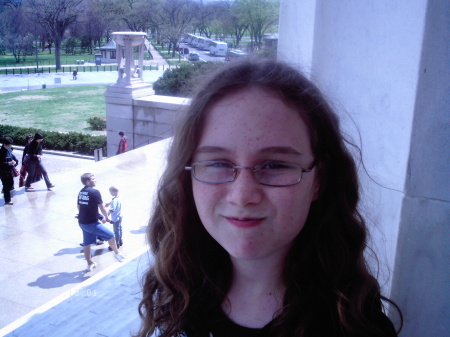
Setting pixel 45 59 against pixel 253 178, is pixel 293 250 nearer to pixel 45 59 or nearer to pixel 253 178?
pixel 253 178

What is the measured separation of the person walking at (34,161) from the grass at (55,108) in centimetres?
965

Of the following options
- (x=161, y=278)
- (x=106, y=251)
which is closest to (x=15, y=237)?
(x=106, y=251)

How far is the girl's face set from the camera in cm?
102

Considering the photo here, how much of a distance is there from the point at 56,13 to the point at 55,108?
13.1 metres

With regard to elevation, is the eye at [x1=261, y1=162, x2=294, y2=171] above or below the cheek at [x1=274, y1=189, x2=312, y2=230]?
above

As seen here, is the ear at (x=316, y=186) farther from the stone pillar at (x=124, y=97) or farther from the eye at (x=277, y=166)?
the stone pillar at (x=124, y=97)

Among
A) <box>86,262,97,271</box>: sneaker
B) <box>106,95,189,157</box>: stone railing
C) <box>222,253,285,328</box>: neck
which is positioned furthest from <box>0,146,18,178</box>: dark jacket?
<box>222,253,285,328</box>: neck

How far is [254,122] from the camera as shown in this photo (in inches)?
40.6

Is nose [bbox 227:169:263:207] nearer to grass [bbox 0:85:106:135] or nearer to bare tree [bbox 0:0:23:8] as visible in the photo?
grass [bbox 0:85:106:135]

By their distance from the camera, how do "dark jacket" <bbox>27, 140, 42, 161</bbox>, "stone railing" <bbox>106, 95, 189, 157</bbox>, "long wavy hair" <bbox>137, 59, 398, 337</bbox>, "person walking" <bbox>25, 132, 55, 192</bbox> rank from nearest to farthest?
"long wavy hair" <bbox>137, 59, 398, 337</bbox>
"person walking" <bbox>25, 132, 55, 192</bbox>
"dark jacket" <bbox>27, 140, 42, 161</bbox>
"stone railing" <bbox>106, 95, 189, 157</bbox>

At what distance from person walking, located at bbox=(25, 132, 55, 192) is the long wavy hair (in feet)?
27.0

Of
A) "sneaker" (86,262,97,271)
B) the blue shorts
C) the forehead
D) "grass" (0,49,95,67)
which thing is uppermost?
"grass" (0,49,95,67)

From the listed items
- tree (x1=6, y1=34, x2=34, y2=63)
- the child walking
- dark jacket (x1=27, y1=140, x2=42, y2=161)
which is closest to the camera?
the child walking

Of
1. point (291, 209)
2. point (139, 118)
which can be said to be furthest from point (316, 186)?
point (139, 118)
